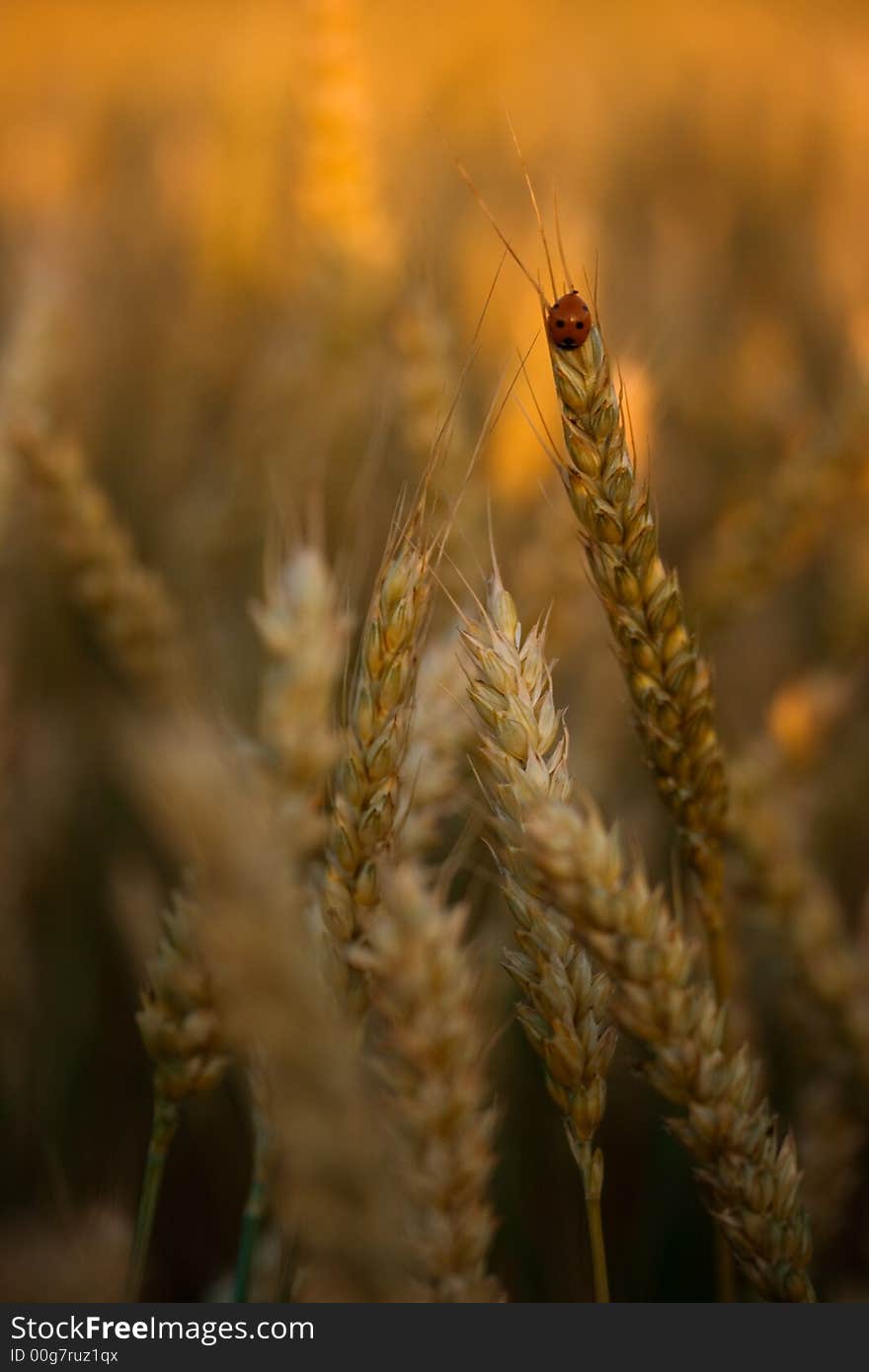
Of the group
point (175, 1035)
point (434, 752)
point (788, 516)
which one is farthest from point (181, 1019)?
point (788, 516)

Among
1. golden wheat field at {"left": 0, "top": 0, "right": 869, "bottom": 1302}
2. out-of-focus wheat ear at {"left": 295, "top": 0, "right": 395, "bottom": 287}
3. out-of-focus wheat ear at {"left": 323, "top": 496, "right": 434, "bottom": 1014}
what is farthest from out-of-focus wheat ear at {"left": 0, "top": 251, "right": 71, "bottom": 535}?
out-of-focus wheat ear at {"left": 323, "top": 496, "right": 434, "bottom": 1014}

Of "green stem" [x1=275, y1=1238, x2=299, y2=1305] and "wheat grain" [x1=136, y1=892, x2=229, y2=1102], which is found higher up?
"wheat grain" [x1=136, y1=892, x2=229, y2=1102]

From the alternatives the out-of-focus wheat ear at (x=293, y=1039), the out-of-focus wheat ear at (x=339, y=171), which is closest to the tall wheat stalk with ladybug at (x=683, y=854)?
the out-of-focus wheat ear at (x=293, y=1039)

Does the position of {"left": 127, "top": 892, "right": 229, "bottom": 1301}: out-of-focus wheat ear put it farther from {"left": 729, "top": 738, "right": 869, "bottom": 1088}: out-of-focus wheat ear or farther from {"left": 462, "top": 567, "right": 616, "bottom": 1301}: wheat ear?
{"left": 729, "top": 738, "right": 869, "bottom": 1088}: out-of-focus wheat ear

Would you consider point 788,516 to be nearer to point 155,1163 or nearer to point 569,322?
point 569,322

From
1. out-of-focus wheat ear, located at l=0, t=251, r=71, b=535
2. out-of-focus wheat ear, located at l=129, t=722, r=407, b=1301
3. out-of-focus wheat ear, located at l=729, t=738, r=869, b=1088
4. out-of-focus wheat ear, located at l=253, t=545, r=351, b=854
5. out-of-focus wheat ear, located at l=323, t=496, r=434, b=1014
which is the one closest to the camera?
out-of-focus wheat ear, located at l=129, t=722, r=407, b=1301

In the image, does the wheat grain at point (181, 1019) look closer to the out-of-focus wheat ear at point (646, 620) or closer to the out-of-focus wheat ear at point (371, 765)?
the out-of-focus wheat ear at point (371, 765)
